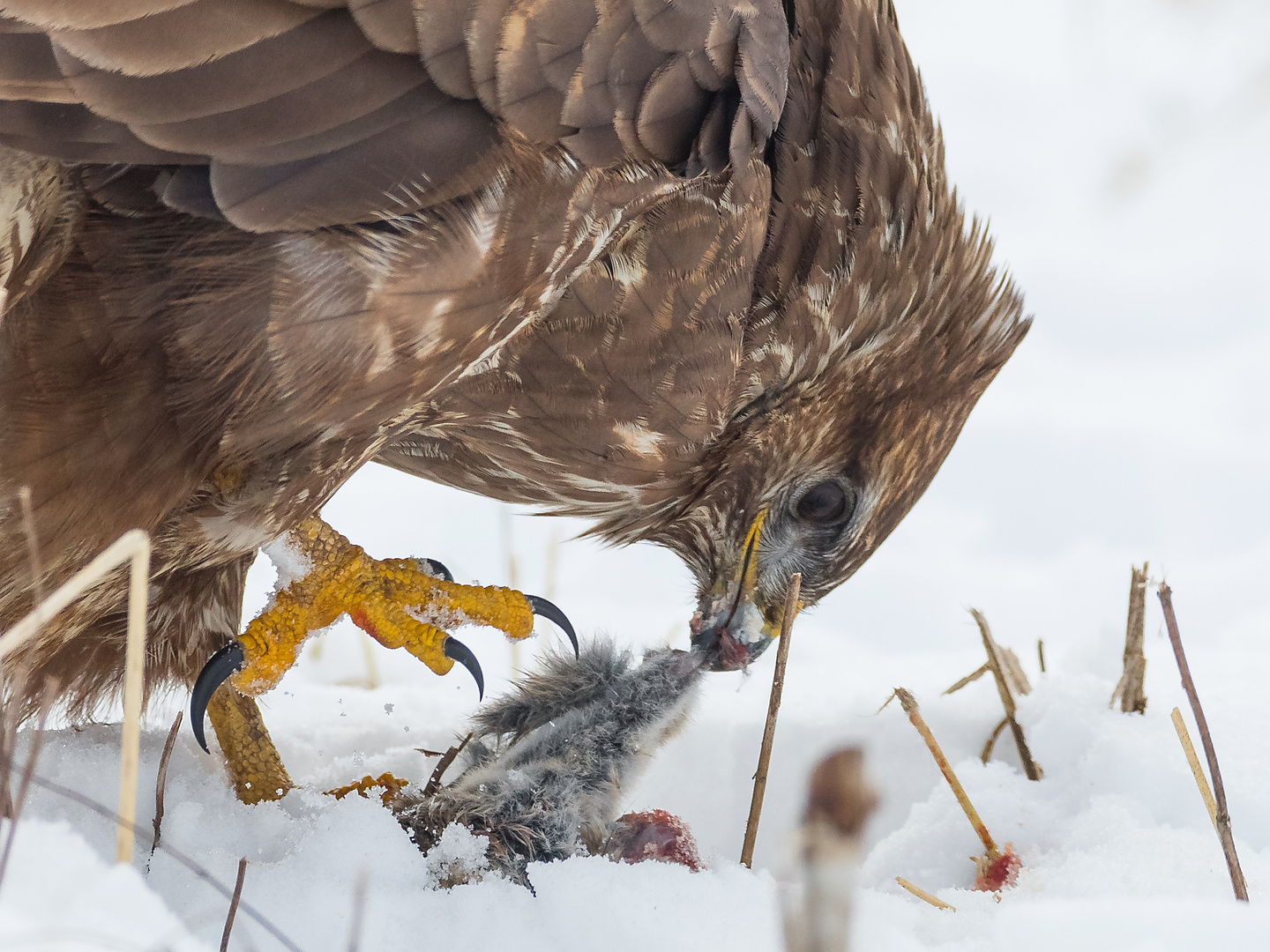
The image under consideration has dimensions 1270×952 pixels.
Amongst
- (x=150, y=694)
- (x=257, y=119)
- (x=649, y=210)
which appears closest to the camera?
(x=257, y=119)

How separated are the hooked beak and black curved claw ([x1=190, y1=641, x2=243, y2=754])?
2.92ft

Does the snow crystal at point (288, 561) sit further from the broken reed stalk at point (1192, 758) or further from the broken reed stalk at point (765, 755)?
the broken reed stalk at point (1192, 758)

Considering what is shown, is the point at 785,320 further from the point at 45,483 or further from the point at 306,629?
the point at 45,483

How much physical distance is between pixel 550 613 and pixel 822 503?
60cm

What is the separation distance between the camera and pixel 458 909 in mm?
1533

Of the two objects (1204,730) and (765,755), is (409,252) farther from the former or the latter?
(1204,730)

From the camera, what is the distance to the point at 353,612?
2.14 meters

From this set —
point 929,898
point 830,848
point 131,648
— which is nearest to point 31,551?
point 131,648

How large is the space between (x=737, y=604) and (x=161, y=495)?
1188 mm

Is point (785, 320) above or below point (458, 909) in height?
above

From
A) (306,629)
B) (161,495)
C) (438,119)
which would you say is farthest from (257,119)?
(306,629)

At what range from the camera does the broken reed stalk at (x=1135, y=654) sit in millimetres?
2293

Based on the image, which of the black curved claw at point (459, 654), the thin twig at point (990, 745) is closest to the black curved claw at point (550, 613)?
the black curved claw at point (459, 654)

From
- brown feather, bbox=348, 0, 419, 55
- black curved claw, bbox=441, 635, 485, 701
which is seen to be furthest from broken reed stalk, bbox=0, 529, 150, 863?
black curved claw, bbox=441, 635, 485, 701
